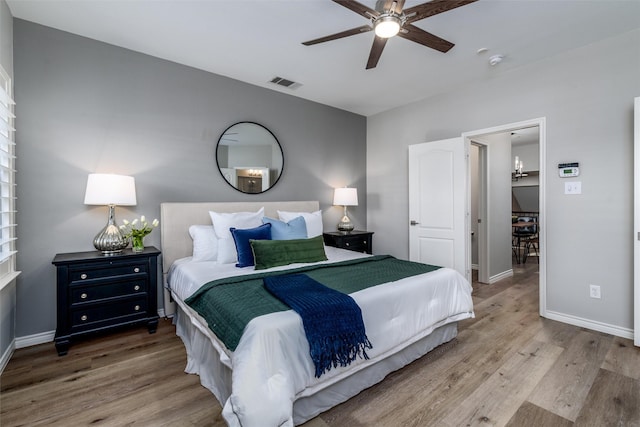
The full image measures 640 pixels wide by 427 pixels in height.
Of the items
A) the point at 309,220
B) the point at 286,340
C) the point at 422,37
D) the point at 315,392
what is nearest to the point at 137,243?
the point at 309,220

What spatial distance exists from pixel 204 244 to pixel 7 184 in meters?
1.50

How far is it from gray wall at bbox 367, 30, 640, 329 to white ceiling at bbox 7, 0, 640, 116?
0.20 metres

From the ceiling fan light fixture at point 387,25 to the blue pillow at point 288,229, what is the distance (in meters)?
1.87

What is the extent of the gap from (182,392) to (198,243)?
1.41m

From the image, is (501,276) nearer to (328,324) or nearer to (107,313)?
(328,324)

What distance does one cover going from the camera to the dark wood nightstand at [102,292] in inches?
96.2

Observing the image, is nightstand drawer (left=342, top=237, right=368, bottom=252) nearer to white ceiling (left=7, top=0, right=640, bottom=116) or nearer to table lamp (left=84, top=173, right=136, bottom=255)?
white ceiling (left=7, top=0, right=640, bottom=116)

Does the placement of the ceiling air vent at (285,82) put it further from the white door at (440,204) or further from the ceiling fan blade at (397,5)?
the ceiling fan blade at (397,5)

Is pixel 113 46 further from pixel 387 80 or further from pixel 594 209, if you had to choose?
pixel 594 209

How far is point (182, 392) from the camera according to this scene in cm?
199

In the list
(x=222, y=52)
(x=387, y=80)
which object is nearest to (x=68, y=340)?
(x=222, y=52)

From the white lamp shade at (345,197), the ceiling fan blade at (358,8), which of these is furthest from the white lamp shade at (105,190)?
the white lamp shade at (345,197)

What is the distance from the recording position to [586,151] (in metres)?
2.96

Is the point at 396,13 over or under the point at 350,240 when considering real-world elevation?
over
